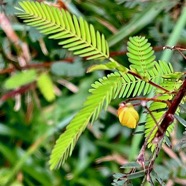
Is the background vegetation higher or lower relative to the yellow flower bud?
lower

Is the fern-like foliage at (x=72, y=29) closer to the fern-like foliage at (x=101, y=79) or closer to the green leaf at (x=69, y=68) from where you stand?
the fern-like foliage at (x=101, y=79)

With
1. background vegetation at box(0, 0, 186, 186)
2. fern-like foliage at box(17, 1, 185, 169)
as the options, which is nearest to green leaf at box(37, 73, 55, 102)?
background vegetation at box(0, 0, 186, 186)

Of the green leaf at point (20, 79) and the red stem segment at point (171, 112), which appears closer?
the red stem segment at point (171, 112)

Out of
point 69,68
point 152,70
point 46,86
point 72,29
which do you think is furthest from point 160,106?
point 46,86

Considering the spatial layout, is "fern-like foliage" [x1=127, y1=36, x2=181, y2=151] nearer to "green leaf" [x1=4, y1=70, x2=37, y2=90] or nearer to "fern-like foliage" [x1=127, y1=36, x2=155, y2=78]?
"fern-like foliage" [x1=127, y1=36, x2=155, y2=78]

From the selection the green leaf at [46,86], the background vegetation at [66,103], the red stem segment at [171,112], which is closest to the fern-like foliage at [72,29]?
the red stem segment at [171,112]

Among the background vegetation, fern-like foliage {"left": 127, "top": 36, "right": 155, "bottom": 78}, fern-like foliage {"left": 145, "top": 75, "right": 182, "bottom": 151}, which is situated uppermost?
fern-like foliage {"left": 127, "top": 36, "right": 155, "bottom": 78}

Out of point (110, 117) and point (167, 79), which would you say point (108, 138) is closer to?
point (110, 117)
